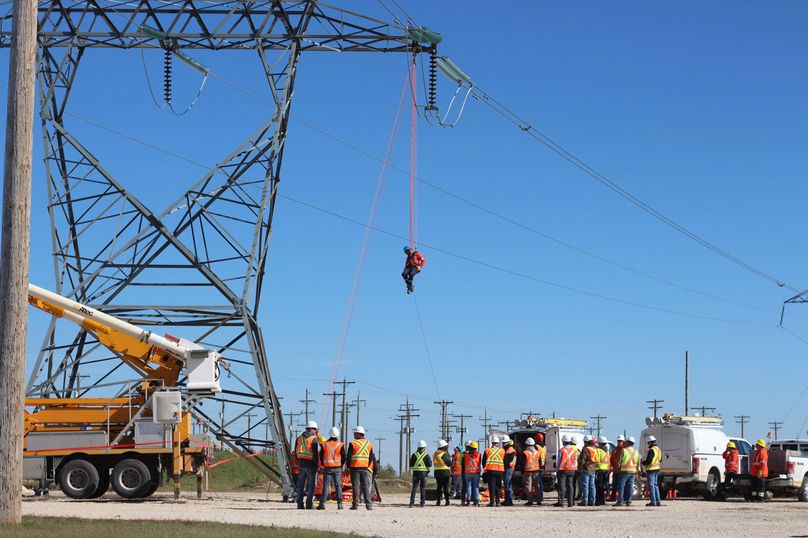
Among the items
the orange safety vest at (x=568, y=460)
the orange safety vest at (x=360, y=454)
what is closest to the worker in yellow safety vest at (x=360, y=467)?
the orange safety vest at (x=360, y=454)

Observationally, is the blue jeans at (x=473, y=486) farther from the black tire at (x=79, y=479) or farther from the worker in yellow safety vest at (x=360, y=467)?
the black tire at (x=79, y=479)

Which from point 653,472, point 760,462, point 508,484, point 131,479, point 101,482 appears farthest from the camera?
point 760,462

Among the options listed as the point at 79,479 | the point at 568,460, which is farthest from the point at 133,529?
the point at 568,460

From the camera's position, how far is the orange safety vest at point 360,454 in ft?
84.7

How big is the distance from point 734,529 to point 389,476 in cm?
3375

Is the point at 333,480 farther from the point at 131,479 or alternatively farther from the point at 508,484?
the point at 508,484

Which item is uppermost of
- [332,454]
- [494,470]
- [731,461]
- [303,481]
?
[332,454]

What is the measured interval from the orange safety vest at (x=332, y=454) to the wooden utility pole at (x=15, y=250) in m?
9.81

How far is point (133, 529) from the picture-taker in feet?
55.6

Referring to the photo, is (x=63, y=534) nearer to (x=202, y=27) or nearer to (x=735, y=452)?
(x=202, y=27)

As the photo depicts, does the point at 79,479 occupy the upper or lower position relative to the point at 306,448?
lower

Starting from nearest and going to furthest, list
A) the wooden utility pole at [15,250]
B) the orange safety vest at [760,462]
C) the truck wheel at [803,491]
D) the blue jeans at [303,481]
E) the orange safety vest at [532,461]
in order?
1. the wooden utility pole at [15,250]
2. the blue jeans at [303,481]
3. the orange safety vest at [532,461]
4. the orange safety vest at [760,462]
5. the truck wheel at [803,491]

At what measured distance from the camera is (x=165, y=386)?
28.1 metres

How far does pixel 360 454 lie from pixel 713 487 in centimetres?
1217
